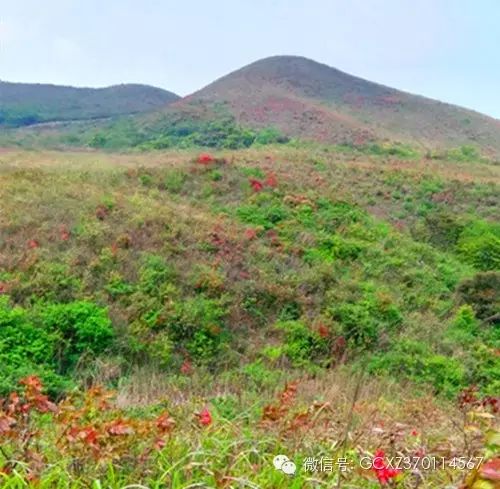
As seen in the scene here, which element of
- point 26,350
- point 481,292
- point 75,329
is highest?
point 481,292

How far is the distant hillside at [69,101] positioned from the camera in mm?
49312

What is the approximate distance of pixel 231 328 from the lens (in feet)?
33.2

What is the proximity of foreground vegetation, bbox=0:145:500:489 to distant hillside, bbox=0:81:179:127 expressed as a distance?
1308 inches

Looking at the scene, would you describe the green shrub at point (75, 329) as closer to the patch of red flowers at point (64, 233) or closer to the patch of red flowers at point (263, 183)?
the patch of red flowers at point (64, 233)

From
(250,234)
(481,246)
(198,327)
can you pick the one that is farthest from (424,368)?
(481,246)

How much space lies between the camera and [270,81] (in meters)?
53.7

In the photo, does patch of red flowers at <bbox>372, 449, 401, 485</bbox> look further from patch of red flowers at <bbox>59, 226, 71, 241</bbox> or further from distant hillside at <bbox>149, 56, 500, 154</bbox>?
distant hillside at <bbox>149, 56, 500, 154</bbox>

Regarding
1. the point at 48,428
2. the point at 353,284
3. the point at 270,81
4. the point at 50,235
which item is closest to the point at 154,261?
the point at 50,235

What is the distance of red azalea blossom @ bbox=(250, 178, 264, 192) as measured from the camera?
17.5 meters

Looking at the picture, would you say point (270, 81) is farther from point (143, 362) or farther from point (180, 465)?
point (180, 465)

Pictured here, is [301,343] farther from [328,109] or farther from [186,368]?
[328,109]

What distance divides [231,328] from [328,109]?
38958 mm

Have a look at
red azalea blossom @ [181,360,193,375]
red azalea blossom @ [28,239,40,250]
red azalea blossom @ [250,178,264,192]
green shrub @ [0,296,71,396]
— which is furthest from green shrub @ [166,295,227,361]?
red azalea blossom @ [250,178,264,192]

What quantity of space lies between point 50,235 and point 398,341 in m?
6.53
